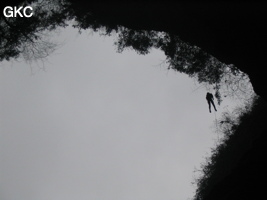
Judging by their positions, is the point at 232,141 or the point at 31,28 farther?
the point at 232,141

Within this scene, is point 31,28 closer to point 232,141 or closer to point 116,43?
point 116,43

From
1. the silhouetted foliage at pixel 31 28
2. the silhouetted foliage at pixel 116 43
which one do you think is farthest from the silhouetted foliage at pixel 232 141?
the silhouetted foliage at pixel 31 28

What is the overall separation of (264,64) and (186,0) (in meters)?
3.20

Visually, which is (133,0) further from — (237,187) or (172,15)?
(237,187)

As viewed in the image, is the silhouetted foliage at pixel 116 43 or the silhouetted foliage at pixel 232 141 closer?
the silhouetted foliage at pixel 116 43

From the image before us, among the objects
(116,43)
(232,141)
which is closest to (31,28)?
(116,43)

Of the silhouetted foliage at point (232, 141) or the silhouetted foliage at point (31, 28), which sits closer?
the silhouetted foliage at point (31, 28)

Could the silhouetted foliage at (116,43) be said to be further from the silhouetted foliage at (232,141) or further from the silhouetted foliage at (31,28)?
the silhouetted foliage at (232,141)

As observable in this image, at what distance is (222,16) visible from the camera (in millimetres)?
8898

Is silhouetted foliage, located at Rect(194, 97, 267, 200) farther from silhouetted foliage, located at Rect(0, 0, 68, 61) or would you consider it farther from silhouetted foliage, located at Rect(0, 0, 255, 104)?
silhouetted foliage, located at Rect(0, 0, 68, 61)

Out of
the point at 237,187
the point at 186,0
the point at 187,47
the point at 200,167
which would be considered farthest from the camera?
the point at 200,167

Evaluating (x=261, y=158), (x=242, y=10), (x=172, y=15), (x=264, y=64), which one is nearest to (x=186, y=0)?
(x=172, y=15)

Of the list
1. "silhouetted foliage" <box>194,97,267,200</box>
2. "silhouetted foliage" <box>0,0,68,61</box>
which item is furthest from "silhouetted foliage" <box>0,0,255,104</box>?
"silhouetted foliage" <box>194,97,267,200</box>

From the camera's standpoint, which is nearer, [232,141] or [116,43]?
[116,43]
